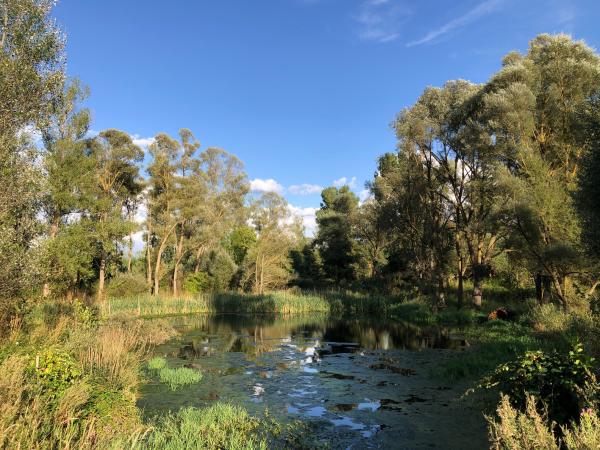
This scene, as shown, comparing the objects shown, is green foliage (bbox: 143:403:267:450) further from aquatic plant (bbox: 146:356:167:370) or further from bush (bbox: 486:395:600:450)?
aquatic plant (bbox: 146:356:167:370)

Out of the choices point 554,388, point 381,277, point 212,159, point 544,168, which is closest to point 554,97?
point 544,168

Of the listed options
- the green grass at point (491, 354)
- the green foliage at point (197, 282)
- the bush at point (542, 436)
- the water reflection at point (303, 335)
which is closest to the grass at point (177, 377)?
the water reflection at point (303, 335)

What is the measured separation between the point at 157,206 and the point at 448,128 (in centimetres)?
2838

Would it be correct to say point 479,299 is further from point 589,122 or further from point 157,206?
point 157,206

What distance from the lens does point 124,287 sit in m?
37.9

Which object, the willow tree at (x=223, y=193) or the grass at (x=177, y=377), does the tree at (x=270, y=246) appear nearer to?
the willow tree at (x=223, y=193)

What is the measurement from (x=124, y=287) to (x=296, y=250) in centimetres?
2531

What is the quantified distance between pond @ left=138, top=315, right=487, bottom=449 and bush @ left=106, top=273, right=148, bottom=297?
15530mm

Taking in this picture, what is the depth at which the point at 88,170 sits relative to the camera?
32406 mm

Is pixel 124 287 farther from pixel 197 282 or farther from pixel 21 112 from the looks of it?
pixel 21 112

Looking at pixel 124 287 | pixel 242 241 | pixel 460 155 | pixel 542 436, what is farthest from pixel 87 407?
pixel 242 241

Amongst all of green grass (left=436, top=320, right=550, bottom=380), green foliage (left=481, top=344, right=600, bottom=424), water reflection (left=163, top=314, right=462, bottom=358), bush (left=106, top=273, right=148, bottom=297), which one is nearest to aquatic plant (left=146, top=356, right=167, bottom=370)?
water reflection (left=163, top=314, right=462, bottom=358)

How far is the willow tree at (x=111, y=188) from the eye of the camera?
3406 cm

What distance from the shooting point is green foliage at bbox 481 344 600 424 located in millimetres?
6617
